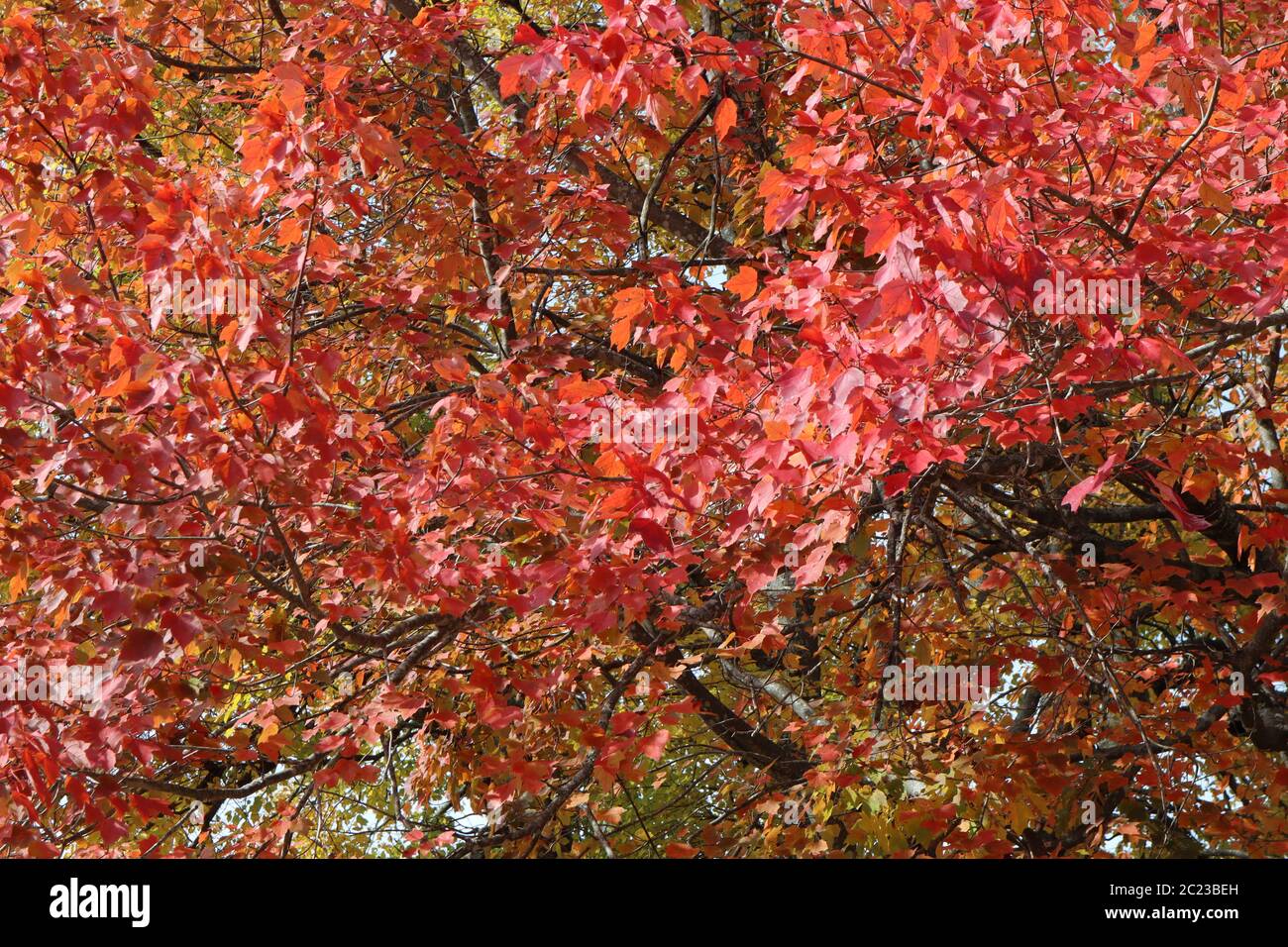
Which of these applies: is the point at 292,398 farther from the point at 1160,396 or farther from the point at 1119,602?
the point at 1160,396

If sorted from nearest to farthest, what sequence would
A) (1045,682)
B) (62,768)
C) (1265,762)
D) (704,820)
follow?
1. (62,768)
2. (1045,682)
3. (1265,762)
4. (704,820)

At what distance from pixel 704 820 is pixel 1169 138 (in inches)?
210

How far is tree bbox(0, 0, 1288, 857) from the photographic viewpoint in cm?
357

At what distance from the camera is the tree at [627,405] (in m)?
3.57

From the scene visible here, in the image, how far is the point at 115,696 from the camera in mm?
3953

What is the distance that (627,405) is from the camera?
423cm

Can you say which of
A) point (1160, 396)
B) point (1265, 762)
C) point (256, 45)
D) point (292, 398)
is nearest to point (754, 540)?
point (292, 398)

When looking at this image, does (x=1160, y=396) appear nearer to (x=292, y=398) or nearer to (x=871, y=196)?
(x=871, y=196)
